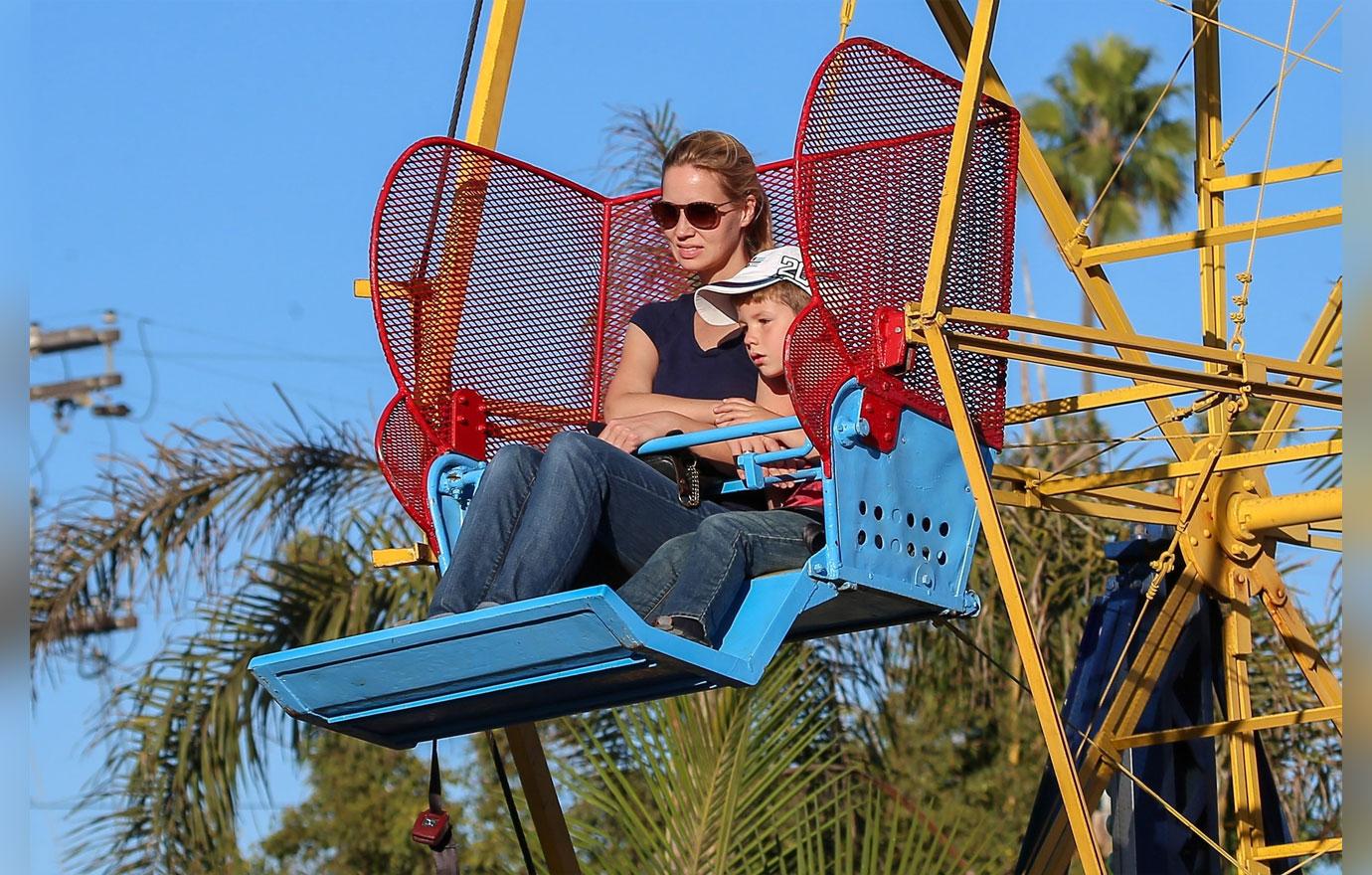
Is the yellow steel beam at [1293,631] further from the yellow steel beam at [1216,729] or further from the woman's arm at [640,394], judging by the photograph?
the woman's arm at [640,394]

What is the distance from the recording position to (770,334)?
5797 millimetres

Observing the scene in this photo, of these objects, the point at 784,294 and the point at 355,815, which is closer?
the point at 784,294

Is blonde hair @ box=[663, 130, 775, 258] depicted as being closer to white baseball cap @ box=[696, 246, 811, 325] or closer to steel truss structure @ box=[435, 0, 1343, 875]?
white baseball cap @ box=[696, 246, 811, 325]

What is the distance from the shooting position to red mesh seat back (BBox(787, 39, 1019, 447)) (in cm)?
561

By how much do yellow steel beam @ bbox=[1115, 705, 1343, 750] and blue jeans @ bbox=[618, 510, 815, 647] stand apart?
2.58 metres

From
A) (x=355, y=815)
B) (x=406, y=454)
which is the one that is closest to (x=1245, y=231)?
(x=406, y=454)

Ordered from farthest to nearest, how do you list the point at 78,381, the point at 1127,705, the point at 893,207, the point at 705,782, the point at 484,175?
the point at 78,381 → the point at 705,782 → the point at 1127,705 → the point at 484,175 → the point at 893,207

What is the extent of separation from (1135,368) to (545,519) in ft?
5.48

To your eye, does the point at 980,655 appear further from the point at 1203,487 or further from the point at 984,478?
the point at 984,478

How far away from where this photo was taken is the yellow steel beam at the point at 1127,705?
7.62 metres

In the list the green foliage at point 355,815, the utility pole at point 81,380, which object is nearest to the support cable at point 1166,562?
the green foliage at point 355,815

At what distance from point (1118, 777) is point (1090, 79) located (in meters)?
23.5

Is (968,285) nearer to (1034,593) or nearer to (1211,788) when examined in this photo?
(1211,788)

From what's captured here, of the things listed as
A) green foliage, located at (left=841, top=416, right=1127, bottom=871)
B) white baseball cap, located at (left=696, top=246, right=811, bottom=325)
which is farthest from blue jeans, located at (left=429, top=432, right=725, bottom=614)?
green foliage, located at (left=841, top=416, right=1127, bottom=871)
